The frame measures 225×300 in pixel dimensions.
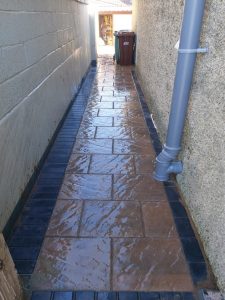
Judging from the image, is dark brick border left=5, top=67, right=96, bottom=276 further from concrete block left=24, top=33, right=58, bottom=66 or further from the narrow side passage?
concrete block left=24, top=33, right=58, bottom=66

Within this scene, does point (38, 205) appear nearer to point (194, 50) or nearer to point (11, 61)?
point (11, 61)

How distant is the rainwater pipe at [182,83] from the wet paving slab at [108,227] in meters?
0.25

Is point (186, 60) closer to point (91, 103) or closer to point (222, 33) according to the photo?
point (222, 33)

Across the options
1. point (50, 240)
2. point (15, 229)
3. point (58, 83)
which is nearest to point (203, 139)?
point (50, 240)

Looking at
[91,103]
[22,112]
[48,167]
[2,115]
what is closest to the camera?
[2,115]

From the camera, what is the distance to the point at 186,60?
Result: 2.05m

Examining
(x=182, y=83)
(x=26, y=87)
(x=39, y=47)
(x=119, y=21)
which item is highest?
(x=39, y=47)

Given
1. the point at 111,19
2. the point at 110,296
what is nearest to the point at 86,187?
the point at 110,296

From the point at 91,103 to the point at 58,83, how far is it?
131 centimetres

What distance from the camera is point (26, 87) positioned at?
2480 mm

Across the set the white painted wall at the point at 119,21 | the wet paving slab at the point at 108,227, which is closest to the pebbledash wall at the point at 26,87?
the wet paving slab at the point at 108,227

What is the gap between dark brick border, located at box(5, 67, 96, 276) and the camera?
1978mm

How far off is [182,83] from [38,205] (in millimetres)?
1655

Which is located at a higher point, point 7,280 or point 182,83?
point 182,83
